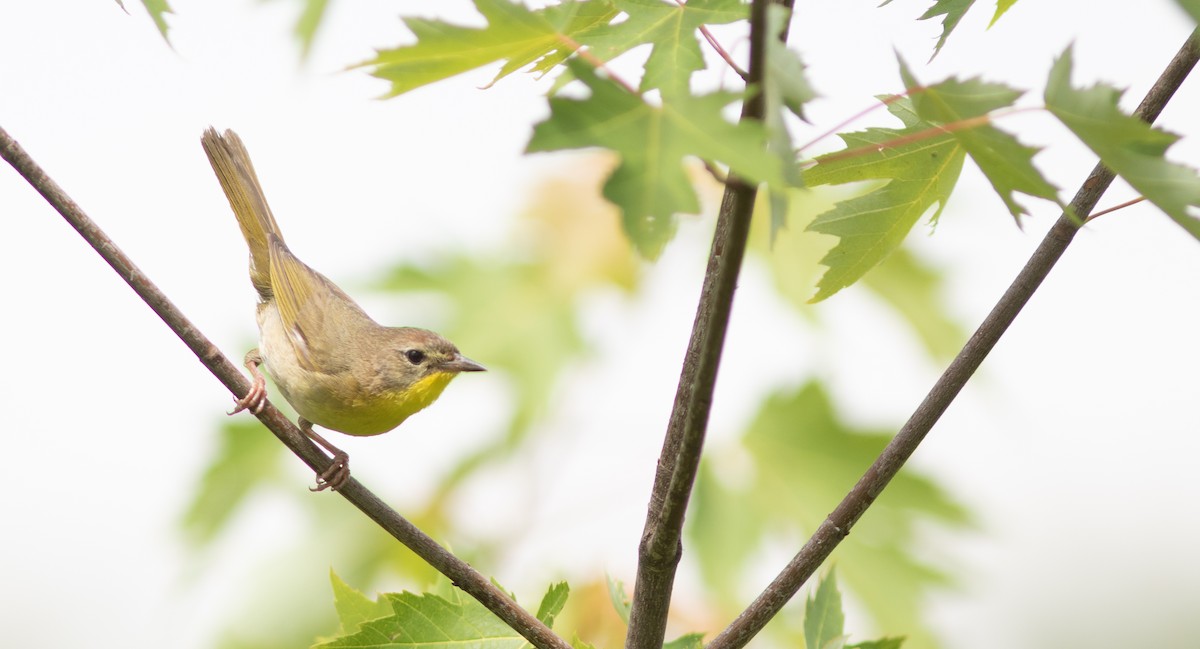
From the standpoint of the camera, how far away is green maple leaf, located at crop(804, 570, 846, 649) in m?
2.20

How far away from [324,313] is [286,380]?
18.1 inches

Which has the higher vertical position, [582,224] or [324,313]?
[582,224]

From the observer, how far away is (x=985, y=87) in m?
1.57

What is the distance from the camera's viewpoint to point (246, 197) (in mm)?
4121

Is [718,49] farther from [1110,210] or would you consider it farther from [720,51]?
[1110,210]

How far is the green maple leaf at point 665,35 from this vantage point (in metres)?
1.62

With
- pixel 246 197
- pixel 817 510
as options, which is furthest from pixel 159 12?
pixel 817 510

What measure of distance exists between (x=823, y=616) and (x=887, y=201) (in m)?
0.90

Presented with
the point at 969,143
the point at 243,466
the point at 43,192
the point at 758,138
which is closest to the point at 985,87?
the point at 969,143

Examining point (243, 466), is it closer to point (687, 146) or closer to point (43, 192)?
point (43, 192)

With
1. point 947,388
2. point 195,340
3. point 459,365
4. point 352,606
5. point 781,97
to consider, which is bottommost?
point 352,606

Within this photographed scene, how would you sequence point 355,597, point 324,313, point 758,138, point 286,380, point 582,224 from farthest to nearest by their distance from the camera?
point 582,224 < point 324,313 < point 286,380 < point 355,597 < point 758,138

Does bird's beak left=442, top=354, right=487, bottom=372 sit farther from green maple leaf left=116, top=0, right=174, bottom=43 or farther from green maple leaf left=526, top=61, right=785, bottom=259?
green maple leaf left=526, top=61, right=785, bottom=259

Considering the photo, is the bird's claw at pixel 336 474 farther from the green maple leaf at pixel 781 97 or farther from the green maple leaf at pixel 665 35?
the green maple leaf at pixel 781 97
